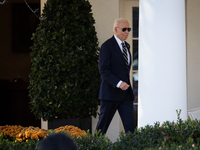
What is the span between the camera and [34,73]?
4.73 metres

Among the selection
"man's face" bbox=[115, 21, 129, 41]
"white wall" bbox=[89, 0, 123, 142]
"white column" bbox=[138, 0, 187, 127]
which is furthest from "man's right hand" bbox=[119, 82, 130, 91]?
"white wall" bbox=[89, 0, 123, 142]

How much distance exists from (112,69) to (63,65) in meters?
1.11

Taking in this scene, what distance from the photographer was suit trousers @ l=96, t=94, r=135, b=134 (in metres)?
3.63

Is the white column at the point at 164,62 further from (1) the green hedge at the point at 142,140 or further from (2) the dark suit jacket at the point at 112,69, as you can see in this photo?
(1) the green hedge at the point at 142,140

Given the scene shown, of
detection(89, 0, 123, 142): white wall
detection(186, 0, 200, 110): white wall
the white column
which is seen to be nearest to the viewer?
the white column

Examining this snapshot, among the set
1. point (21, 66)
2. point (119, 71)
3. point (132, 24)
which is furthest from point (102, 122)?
point (21, 66)

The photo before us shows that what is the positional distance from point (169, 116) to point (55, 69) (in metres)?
2.09

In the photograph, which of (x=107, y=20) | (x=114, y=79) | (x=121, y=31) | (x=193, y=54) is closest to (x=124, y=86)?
(x=114, y=79)

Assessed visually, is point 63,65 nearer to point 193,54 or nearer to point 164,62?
point 164,62

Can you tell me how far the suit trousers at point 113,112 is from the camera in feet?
11.9

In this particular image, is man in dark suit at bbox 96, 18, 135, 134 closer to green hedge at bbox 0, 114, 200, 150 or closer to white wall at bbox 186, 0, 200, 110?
green hedge at bbox 0, 114, 200, 150

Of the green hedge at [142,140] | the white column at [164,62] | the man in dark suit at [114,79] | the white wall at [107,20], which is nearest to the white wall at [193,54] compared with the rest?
the white wall at [107,20]

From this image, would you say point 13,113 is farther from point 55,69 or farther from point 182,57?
point 182,57

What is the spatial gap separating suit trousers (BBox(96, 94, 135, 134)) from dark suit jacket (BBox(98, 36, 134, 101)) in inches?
3.0
